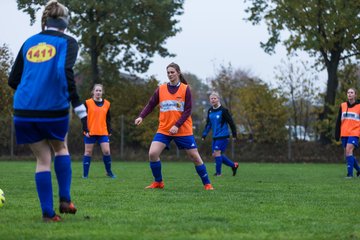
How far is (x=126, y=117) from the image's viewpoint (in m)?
32.2

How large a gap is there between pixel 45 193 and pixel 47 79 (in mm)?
1079

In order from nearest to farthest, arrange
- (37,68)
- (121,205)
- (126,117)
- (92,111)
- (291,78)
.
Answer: (37,68), (121,205), (92,111), (126,117), (291,78)

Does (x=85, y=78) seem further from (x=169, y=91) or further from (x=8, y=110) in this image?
(x=169, y=91)

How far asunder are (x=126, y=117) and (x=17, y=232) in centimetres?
2679

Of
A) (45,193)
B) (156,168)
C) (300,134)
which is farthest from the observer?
(300,134)

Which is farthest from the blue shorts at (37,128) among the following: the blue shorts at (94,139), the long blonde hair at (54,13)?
the blue shorts at (94,139)

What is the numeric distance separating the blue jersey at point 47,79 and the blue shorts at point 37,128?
47 mm

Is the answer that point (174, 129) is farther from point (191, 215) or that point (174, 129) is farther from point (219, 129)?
point (219, 129)

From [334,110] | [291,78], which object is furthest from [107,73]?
[334,110]

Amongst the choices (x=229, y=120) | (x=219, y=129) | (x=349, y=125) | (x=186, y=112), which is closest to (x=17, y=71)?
(x=186, y=112)

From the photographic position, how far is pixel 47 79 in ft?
19.3

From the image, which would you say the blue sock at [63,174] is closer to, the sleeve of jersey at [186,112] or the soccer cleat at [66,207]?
the soccer cleat at [66,207]

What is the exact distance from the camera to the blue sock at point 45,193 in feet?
19.9

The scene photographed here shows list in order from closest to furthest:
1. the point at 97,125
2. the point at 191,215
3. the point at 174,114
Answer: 1. the point at 191,215
2. the point at 174,114
3. the point at 97,125
